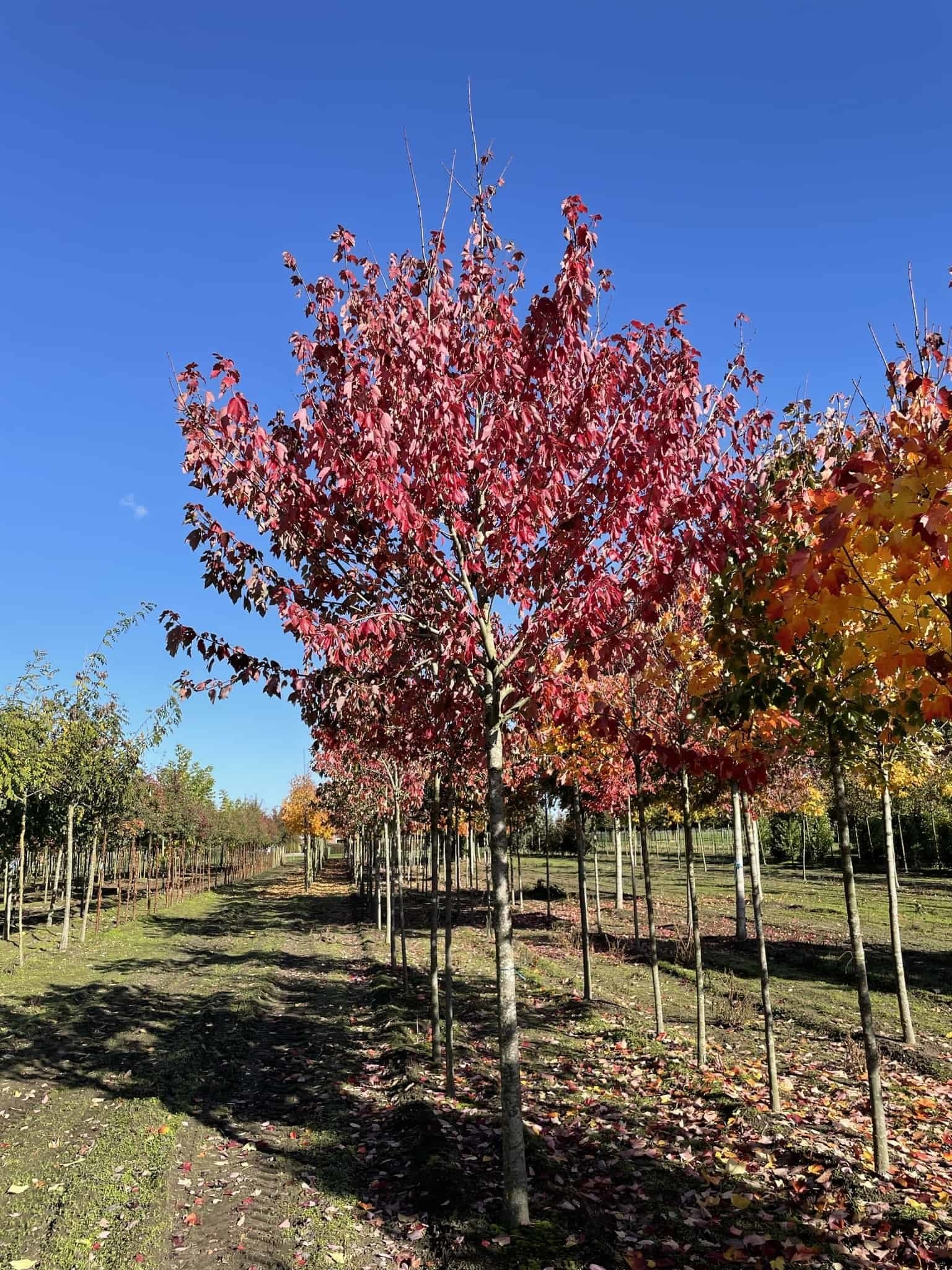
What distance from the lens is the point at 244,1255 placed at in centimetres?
528

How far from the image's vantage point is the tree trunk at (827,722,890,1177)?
618 centimetres

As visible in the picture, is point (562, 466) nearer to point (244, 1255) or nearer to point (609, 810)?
point (244, 1255)

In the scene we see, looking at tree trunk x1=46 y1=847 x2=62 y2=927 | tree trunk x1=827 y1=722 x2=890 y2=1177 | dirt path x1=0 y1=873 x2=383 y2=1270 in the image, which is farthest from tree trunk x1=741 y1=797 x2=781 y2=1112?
tree trunk x1=46 y1=847 x2=62 y2=927

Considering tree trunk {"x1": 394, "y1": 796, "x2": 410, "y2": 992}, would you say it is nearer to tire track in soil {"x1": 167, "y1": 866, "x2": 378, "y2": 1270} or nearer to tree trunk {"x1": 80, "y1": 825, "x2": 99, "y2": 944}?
tire track in soil {"x1": 167, "y1": 866, "x2": 378, "y2": 1270}

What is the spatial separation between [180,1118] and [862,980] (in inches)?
283

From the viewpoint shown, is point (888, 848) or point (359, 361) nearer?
point (359, 361)

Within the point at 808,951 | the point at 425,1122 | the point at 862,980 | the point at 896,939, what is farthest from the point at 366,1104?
the point at 808,951

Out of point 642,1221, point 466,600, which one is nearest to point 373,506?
point 466,600

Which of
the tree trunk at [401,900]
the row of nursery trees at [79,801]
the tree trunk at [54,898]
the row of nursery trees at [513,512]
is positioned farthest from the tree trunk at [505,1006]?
the tree trunk at [54,898]

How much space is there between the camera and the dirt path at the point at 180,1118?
555 cm

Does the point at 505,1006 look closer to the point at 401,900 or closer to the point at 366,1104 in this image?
the point at 366,1104

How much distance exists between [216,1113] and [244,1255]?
11.4 feet

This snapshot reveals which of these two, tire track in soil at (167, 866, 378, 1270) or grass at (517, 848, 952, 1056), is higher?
tire track in soil at (167, 866, 378, 1270)

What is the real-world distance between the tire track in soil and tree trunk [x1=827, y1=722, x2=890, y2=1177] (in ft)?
13.8
